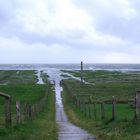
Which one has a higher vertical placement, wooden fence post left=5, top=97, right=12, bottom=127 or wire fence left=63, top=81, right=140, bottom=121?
wooden fence post left=5, top=97, right=12, bottom=127

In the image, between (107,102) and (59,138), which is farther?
(107,102)

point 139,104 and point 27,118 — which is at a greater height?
point 139,104

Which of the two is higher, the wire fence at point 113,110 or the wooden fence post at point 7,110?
the wooden fence post at point 7,110

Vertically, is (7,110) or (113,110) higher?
(7,110)

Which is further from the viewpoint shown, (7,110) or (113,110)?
(113,110)

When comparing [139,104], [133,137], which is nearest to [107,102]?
[139,104]

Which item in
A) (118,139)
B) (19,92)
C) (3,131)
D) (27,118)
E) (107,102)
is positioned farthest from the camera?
(19,92)

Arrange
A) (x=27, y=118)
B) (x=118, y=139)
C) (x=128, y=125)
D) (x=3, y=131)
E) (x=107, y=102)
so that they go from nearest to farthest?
(x=118, y=139) → (x=3, y=131) → (x=128, y=125) → (x=27, y=118) → (x=107, y=102)

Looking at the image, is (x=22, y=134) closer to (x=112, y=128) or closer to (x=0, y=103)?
(x=112, y=128)

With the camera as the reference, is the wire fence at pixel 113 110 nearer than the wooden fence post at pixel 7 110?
No

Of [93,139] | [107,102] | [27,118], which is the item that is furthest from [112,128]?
[107,102]

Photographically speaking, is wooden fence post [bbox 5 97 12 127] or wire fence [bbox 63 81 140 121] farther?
wire fence [bbox 63 81 140 121]

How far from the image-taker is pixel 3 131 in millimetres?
16656

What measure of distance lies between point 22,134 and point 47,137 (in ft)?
3.16
